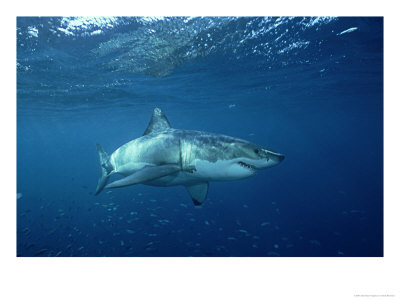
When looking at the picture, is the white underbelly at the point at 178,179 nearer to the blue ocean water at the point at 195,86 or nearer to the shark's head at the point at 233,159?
the shark's head at the point at 233,159

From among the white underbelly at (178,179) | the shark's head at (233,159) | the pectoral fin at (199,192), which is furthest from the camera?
the pectoral fin at (199,192)

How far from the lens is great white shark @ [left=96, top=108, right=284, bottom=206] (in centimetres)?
344

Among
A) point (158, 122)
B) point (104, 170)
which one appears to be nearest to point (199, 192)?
point (158, 122)

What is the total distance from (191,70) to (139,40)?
19.7ft

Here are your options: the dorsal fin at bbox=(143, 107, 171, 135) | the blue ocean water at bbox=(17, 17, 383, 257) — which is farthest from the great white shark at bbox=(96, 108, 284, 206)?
the blue ocean water at bbox=(17, 17, 383, 257)

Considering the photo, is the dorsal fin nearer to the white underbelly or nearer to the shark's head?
the white underbelly

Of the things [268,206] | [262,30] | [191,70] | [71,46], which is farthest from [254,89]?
[71,46]

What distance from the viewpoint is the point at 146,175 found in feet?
11.6

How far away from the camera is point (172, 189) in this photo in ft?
65.1

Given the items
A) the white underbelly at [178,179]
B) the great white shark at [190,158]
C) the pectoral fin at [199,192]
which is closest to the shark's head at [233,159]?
the great white shark at [190,158]

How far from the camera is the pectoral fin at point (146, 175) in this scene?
3.19m

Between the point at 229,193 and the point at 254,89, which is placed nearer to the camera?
the point at 229,193
